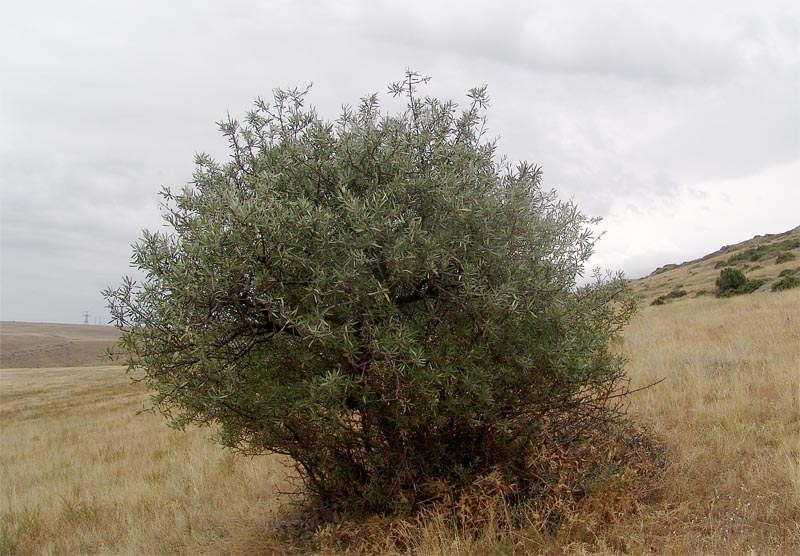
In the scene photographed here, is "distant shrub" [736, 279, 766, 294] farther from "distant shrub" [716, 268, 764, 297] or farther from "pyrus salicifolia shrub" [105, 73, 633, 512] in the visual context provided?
"pyrus salicifolia shrub" [105, 73, 633, 512]

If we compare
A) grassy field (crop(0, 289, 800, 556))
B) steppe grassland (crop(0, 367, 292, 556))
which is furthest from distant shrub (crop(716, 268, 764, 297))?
steppe grassland (crop(0, 367, 292, 556))

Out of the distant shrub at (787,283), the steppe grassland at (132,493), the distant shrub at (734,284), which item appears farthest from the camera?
the distant shrub at (734,284)

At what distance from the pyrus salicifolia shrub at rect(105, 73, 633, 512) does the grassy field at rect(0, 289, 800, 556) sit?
0.87m

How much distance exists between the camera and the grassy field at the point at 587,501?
16.3 ft

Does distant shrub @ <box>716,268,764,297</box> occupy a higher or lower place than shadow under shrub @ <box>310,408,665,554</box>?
higher

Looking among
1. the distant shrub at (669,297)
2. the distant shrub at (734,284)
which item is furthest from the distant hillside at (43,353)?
the distant shrub at (734,284)

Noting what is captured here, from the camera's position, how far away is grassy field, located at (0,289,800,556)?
498cm

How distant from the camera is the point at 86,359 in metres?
99.2

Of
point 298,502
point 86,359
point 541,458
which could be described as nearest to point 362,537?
point 298,502

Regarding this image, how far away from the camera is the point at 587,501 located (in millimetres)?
5246

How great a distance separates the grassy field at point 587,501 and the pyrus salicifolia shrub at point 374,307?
2.86 feet

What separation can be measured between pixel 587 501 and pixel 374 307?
2.70 meters

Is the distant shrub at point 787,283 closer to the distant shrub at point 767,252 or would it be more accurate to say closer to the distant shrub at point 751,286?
the distant shrub at point 751,286

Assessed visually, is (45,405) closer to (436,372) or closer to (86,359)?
(436,372)
